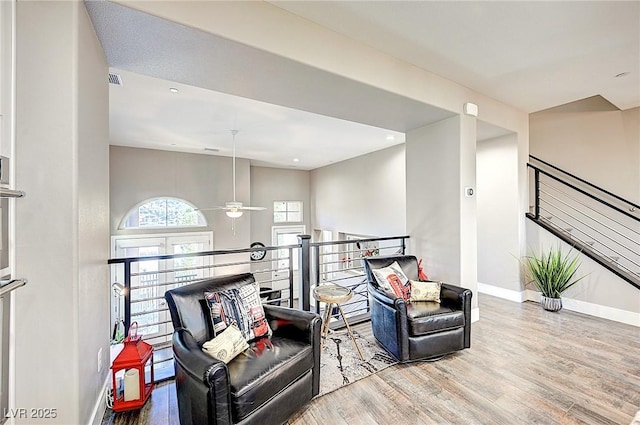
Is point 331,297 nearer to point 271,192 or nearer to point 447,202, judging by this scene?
point 447,202

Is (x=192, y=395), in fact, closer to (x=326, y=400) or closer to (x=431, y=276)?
(x=326, y=400)

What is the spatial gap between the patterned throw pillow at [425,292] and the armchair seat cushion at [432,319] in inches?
6.5

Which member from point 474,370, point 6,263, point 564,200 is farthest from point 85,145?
point 564,200

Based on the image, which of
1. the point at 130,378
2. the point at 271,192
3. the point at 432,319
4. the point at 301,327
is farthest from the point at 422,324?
the point at 271,192

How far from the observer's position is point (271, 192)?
8.96m

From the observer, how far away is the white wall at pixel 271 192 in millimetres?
8703

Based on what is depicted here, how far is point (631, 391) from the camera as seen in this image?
2.16m

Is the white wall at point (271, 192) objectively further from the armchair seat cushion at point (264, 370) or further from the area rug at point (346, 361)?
the armchair seat cushion at point (264, 370)

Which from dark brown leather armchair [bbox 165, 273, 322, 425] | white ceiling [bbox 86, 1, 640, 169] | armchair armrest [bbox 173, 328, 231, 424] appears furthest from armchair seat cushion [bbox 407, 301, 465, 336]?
white ceiling [bbox 86, 1, 640, 169]

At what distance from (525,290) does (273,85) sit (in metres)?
4.64

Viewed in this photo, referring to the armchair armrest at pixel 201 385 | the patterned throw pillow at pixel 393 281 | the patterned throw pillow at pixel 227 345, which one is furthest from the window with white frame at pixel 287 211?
the armchair armrest at pixel 201 385

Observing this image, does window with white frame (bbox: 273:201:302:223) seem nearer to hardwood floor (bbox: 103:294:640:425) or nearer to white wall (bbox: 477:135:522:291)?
white wall (bbox: 477:135:522:291)

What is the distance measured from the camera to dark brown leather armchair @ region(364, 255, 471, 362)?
2.54m

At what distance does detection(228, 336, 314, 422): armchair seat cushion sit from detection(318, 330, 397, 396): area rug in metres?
0.48
